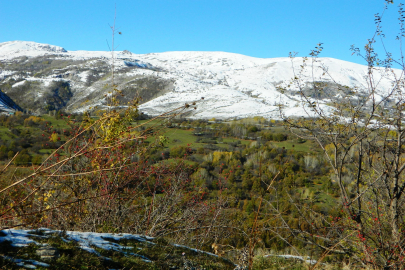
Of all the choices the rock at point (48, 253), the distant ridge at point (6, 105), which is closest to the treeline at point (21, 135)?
the distant ridge at point (6, 105)

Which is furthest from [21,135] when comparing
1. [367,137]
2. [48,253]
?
[367,137]

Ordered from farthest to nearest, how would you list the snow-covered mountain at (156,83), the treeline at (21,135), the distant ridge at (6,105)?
the snow-covered mountain at (156,83) → the distant ridge at (6,105) → the treeline at (21,135)

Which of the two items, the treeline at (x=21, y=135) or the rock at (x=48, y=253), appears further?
the treeline at (x=21, y=135)

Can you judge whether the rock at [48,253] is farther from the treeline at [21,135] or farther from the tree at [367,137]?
the treeline at [21,135]

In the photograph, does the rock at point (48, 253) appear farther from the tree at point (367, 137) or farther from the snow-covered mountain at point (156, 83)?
the snow-covered mountain at point (156, 83)

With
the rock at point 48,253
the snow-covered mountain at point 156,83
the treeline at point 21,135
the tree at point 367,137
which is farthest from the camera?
the snow-covered mountain at point 156,83

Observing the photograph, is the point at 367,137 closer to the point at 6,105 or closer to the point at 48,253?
the point at 48,253

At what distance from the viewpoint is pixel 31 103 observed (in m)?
76.4

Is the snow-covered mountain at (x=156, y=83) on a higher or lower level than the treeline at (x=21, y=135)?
higher

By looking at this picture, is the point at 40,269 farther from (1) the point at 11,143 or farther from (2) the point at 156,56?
(2) the point at 156,56

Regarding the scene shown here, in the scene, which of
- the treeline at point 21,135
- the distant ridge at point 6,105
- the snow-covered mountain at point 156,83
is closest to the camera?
the treeline at point 21,135

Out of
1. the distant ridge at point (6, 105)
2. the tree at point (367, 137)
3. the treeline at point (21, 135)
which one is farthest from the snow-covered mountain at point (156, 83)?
the tree at point (367, 137)

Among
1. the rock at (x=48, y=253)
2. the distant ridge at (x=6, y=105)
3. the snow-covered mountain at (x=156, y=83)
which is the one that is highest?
the snow-covered mountain at (x=156, y=83)

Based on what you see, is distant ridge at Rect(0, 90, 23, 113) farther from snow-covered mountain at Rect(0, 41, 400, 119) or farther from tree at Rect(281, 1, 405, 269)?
tree at Rect(281, 1, 405, 269)
